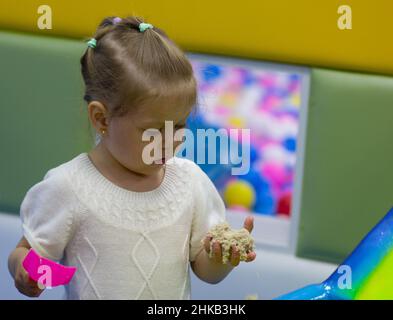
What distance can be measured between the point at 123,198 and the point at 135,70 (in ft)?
0.57

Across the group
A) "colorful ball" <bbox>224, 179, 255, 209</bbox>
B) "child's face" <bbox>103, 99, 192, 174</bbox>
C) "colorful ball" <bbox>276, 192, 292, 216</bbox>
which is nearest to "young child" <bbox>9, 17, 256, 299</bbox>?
"child's face" <bbox>103, 99, 192, 174</bbox>

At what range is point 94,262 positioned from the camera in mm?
1183

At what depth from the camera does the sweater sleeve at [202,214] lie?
4.04ft

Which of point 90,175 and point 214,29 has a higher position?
point 214,29

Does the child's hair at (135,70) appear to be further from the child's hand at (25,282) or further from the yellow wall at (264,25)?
the yellow wall at (264,25)

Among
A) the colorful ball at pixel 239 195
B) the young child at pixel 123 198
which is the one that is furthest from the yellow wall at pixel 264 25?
the colorful ball at pixel 239 195

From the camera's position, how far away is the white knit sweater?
117 centimetres

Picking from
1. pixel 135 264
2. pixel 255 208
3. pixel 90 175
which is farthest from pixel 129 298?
pixel 255 208

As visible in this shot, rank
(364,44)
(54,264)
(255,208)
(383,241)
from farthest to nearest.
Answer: (255,208)
(364,44)
(383,241)
(54,264)

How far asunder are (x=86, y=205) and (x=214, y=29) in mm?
681

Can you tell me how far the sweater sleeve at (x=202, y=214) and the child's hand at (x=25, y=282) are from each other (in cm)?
23

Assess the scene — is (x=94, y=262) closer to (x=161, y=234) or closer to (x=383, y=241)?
(x=161, y=234)

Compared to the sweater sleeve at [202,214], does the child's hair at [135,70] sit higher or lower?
higher

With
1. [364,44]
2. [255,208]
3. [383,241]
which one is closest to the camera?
[383,241]
